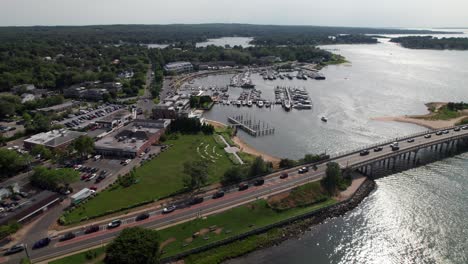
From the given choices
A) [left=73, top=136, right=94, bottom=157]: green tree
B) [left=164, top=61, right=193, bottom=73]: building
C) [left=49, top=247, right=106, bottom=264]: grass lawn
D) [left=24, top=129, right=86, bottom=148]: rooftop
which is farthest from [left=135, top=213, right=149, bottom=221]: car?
[left=164, top=61, right=193, bottom=73]: building

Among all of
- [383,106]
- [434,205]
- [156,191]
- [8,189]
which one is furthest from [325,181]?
[383,106]

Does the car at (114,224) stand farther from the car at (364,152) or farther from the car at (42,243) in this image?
the car at (364,152)

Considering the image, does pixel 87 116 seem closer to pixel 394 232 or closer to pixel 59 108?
pixel 59 108

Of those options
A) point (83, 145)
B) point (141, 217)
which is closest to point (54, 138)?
point (83, 145)

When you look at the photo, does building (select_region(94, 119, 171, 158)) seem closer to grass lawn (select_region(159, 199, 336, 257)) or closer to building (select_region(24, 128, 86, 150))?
building (select_region(24, 128, 86, 150))

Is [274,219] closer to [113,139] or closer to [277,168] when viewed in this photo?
[277,168]

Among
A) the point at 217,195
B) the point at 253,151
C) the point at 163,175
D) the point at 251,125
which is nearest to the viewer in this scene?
the point at 217,195
